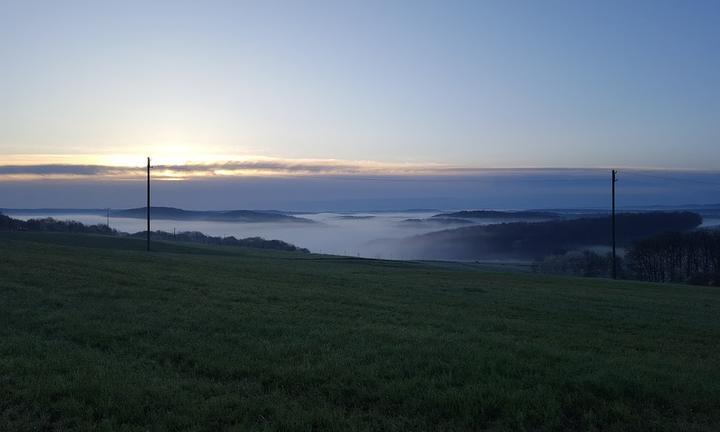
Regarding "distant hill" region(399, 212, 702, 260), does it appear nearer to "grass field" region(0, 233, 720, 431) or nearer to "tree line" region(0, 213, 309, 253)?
"tree line" region(0, 213, 309, 253)

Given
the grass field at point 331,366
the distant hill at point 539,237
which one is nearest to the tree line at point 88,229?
the distant hill at point 539,237

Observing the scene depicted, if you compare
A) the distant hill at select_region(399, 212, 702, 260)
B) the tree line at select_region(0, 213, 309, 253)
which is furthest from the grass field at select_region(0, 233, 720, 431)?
the distant hill at select_region(399, 212, 702, 260)

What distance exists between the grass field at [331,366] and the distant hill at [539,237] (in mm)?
126134

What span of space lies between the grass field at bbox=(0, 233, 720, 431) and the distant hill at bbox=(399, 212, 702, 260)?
126 m

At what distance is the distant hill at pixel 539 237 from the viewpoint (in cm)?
14525

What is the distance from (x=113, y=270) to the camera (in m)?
21.9

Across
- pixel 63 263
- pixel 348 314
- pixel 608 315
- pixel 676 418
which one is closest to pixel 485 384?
pixel 676 418

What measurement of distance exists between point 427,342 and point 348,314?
3831 millimetres

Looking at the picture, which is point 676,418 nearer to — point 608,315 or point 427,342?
point 427,342

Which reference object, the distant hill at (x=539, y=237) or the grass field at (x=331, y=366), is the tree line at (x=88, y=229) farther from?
the grass field at (x=331, y=366)

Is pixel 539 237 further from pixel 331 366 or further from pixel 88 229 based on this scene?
pixel 331 366

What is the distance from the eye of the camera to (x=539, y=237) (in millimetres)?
157500

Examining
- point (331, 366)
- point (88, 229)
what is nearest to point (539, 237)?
point (88, 229)

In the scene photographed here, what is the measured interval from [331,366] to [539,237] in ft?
517
